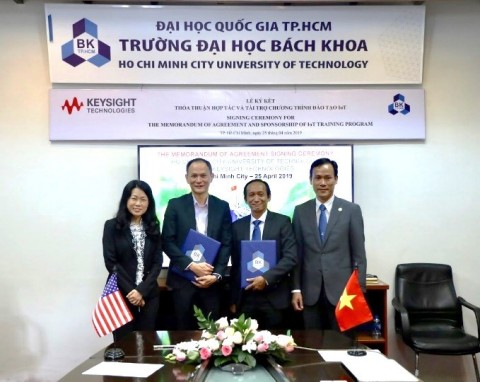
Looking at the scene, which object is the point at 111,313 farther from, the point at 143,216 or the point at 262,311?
the point at 262,311

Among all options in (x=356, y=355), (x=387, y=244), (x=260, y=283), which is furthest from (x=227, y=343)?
(x=387, y=244)

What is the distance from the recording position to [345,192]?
4.01 meters

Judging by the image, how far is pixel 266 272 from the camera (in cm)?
316

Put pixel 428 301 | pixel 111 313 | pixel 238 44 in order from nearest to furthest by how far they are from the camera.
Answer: pixel 111 313, pixel 428 301, pixel 238 44

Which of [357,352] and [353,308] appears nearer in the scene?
[357,352]

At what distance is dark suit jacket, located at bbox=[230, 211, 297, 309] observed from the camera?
125 inches

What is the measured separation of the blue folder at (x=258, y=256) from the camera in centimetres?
317

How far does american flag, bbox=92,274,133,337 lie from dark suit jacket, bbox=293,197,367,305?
1.14 m

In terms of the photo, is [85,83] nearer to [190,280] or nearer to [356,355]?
[190,280]

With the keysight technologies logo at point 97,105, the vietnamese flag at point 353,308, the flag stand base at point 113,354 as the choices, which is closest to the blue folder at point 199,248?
the vietnamese flag at point 353,308

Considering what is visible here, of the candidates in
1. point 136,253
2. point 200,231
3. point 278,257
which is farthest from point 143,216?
point 278,257

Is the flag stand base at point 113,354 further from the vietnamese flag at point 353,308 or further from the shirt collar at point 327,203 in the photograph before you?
the shirt collar at point 327,203

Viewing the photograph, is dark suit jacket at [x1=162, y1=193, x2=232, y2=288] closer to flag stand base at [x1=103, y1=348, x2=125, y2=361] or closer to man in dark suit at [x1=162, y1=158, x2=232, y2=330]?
man in dark suit at [x1=162, y1=158, x2=232, y2=330]

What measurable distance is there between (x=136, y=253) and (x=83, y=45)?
1946 millimetres
